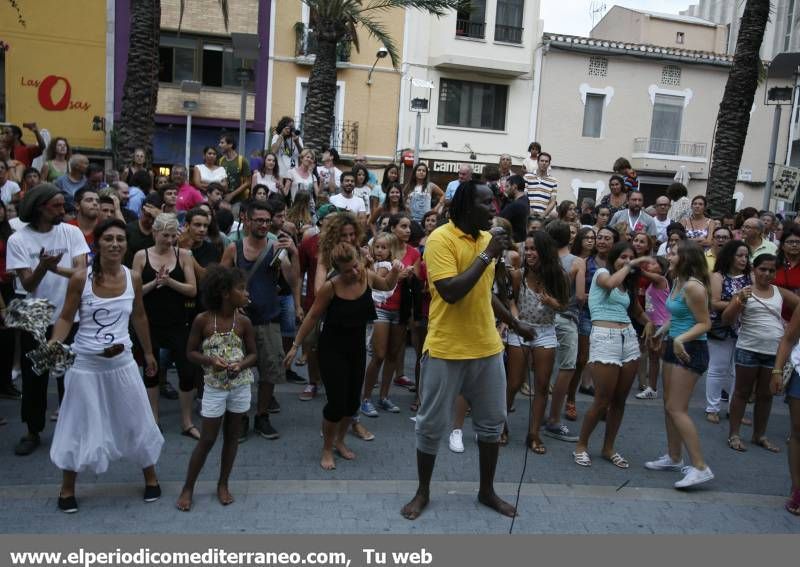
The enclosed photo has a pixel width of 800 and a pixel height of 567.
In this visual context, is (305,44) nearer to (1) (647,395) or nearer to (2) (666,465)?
(1) (647,395)

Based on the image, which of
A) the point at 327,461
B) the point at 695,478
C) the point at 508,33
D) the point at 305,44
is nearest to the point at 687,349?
the point at 695,478

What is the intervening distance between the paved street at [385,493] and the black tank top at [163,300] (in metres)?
0.95

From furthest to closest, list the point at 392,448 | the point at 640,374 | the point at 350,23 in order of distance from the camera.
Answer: the point at 350,23 < the point at 640,374 < the point at 392,448

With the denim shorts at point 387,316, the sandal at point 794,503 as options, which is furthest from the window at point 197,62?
the sandal at point 794,503

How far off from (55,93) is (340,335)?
67.9 feet

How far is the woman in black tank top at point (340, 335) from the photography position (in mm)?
5262

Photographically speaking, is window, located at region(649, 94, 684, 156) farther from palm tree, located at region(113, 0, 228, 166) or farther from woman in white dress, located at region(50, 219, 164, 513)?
woman in white dress, located at region(50, 219, 164, 513)

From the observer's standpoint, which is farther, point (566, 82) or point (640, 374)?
point (566, 82)

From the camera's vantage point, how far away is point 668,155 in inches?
1053

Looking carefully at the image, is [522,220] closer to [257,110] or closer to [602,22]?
[257,110]

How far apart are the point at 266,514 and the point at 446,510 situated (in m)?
1.16

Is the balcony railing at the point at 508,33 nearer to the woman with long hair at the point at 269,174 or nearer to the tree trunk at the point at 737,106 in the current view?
the tree trunk at the point at 737,106

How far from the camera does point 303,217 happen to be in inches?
325

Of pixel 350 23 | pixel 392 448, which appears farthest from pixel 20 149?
pixel 350 23
